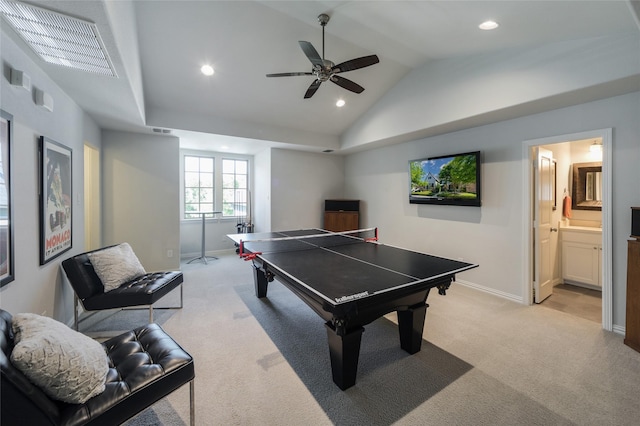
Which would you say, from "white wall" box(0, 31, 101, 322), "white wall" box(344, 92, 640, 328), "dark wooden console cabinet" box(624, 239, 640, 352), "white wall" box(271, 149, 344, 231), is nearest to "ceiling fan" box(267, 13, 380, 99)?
"white wall" box(0, 31, 101, 322)

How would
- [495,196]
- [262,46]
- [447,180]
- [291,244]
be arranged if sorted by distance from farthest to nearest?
[447,180]
[495,196]
[262,46]
[291,244]

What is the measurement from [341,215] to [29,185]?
16.1 ft

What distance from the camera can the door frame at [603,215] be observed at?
2.82m

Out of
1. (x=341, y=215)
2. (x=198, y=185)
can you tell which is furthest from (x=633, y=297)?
(x=198, y=185)

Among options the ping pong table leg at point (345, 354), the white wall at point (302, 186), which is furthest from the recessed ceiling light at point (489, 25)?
the white wall at point (302, 186)

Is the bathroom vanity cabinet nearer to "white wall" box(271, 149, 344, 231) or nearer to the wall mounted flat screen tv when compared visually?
the wall mounted flat screen tv

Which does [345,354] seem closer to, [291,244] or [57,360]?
[57,360]

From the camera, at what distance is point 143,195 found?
473cm

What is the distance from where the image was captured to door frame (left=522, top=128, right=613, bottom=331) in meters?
2.82

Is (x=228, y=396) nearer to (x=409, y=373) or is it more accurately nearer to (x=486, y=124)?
(x=409, y=373)

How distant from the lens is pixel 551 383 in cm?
202

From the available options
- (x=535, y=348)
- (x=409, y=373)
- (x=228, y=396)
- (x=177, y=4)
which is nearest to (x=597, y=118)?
(x=535, y=348)

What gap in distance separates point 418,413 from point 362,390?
386 mm

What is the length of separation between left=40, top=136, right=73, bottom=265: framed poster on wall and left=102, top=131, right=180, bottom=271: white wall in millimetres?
1745
